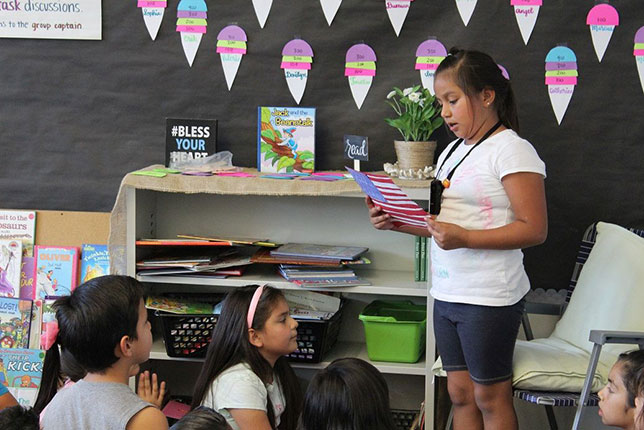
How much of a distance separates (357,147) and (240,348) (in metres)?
0.90

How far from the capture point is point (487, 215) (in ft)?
7.30

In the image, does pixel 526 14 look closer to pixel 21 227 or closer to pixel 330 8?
pixel 330 8

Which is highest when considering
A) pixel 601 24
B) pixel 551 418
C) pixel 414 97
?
pixel 601 24

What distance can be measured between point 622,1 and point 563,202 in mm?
735

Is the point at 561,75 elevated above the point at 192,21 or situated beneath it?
situated beneath

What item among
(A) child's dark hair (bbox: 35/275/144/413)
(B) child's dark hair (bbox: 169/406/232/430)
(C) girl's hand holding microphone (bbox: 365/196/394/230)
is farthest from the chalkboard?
(B) child's dark hair (bbox: 169/406/232/430)

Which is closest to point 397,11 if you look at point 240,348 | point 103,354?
point 240,348

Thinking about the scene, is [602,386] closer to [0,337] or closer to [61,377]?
[61,377]

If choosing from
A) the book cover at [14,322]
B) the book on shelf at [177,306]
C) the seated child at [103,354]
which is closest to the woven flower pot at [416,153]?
the book on shelf at [177,306]

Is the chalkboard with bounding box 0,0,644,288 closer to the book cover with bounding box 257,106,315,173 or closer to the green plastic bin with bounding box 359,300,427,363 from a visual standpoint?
the book cover with bounding box 257,106,315,173

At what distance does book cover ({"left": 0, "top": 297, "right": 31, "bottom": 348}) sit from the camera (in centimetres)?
331

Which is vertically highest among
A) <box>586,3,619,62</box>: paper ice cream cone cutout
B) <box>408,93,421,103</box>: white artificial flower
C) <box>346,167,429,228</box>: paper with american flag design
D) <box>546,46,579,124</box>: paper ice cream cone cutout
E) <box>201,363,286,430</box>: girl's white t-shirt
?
<box>586,3,619,62</box>: paper ice cream cone cutout

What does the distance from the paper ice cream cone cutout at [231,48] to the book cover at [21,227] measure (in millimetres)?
969

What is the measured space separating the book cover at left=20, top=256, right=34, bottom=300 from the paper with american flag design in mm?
1645
